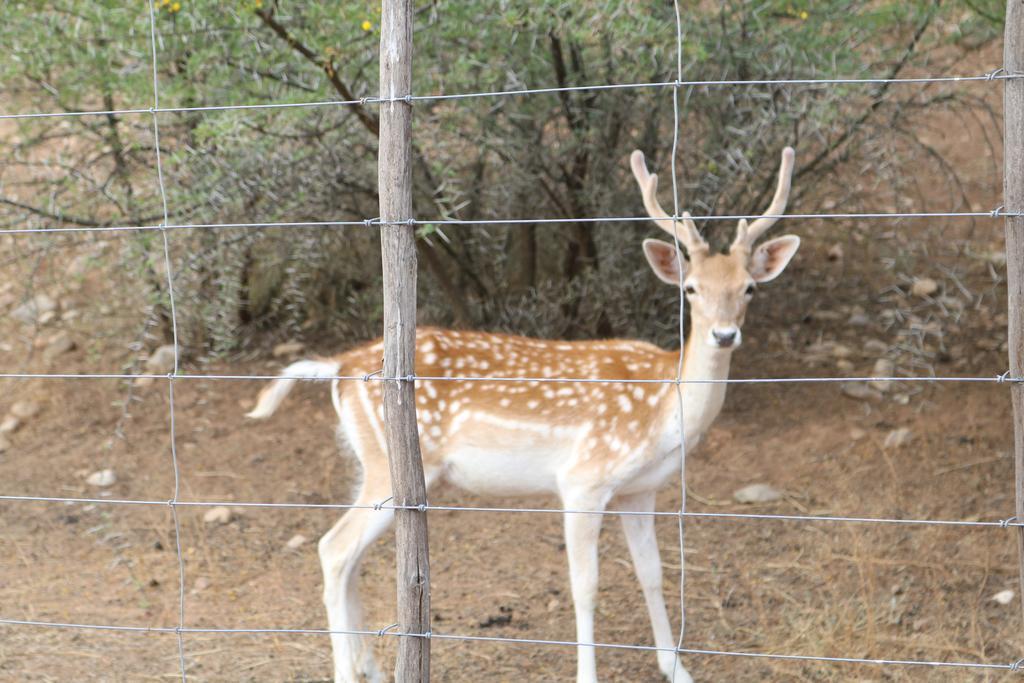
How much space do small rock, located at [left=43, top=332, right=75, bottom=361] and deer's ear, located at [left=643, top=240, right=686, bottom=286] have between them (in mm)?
4438

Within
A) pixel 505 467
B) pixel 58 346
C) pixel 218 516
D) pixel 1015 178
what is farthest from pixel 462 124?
pixel 58 346

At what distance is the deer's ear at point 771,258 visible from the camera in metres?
4.27

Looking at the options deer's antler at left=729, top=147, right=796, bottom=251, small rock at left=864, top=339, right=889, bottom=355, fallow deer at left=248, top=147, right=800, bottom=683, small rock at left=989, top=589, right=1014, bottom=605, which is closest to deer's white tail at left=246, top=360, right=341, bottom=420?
fallow deer at left=248, top=147, right=800, bottom=683

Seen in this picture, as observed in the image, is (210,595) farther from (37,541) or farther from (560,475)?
(560,475)

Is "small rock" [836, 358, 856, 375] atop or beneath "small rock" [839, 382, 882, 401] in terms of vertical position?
atop

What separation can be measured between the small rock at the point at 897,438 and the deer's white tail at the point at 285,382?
2817 mm

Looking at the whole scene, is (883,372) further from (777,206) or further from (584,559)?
(584,559)

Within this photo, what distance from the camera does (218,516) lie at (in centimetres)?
575

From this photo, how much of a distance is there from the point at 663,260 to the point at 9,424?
4.12 meters

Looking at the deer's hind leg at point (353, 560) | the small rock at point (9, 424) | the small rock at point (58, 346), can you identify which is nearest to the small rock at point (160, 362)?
the small rock at point (58, 346)

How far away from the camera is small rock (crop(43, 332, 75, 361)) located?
7.40 meters

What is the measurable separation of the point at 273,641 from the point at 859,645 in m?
2.11

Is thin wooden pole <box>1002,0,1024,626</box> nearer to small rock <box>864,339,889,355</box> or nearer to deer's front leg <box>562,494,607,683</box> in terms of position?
deer's front leg <box>562,494,607,683</box>

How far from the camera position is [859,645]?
4.18 metres
